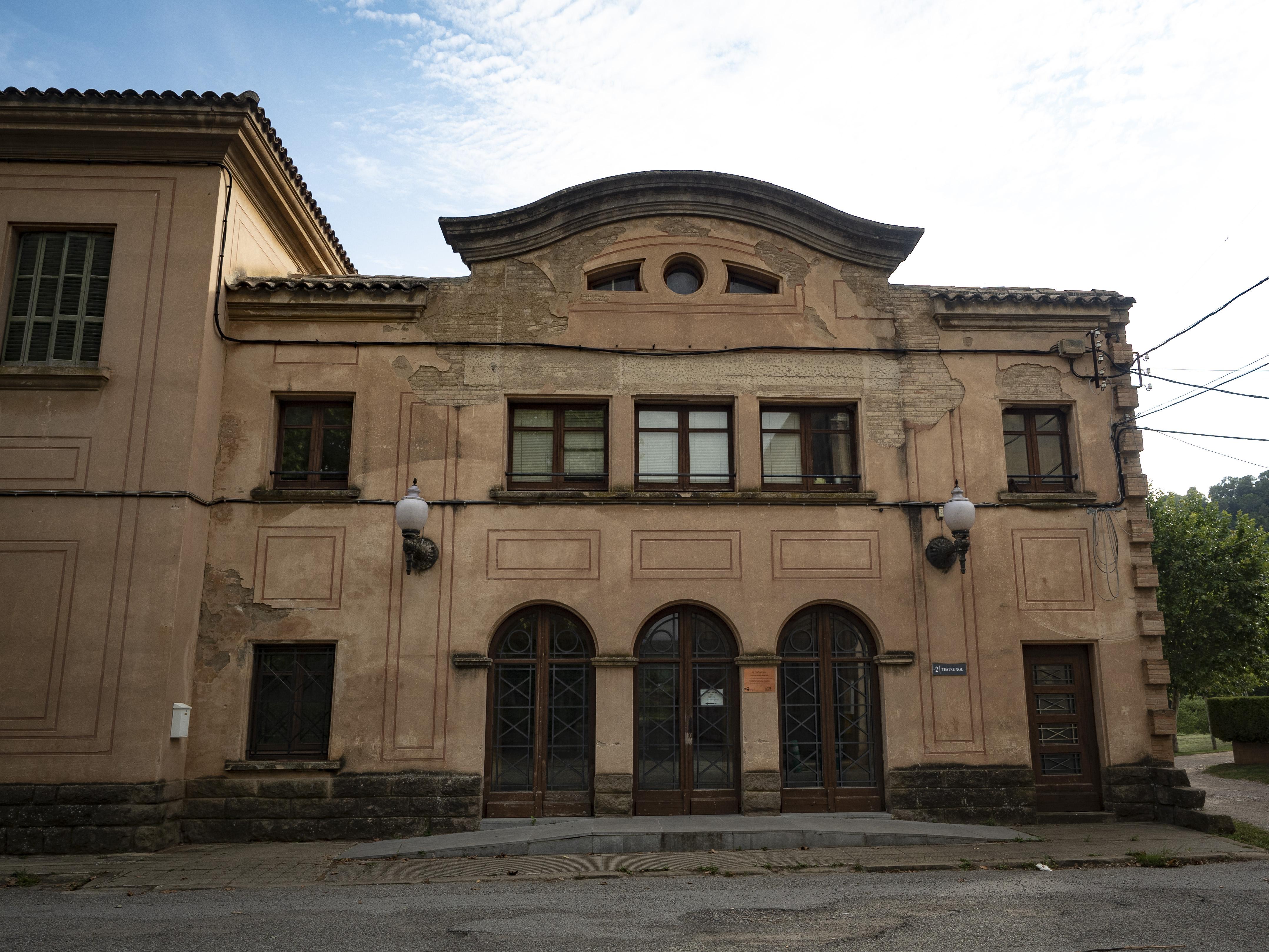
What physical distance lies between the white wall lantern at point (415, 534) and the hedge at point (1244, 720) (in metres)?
16.3

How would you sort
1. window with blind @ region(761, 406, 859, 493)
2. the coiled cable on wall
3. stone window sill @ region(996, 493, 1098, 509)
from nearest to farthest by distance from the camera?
the coiled cable on wall
stone window sill @ region(996, 493, 1098, 509)
window with blind @ region(761, 406, 859, 493)

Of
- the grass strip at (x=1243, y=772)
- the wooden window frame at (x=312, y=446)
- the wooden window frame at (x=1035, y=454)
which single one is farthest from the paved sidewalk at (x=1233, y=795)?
the wooden window frame at (x=312, y=446)

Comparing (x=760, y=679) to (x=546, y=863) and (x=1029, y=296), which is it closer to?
(x=546, y=863)

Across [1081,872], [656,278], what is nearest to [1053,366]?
[656,278]

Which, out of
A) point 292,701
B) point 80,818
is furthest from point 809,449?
point 80,818

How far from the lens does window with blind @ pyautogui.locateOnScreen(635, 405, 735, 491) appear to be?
12492 millimetres

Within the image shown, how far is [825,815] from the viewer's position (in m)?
11.5

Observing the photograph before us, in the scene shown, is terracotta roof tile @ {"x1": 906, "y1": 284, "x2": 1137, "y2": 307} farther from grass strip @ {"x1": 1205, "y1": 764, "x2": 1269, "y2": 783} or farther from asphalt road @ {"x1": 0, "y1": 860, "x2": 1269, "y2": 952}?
grass strip @ {"x1": 1205, "y1": 764, "x2": 1269, "y2": 783}

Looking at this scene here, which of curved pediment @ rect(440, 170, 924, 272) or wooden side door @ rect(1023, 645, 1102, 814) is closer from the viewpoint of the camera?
wooden side door @ rect(1023, 645, 1102, 814)

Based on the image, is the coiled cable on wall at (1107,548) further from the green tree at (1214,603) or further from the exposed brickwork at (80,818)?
the exposed brickwork at (80,818)

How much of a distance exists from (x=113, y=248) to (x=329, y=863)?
26.3 feet

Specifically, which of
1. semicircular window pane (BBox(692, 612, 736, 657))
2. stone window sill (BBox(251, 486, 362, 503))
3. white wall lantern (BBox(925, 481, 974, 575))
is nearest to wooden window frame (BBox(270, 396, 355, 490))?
stone window sill (BBox(251, 486, 362, 503))

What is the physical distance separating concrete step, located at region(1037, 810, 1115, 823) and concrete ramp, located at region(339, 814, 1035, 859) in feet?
3.14

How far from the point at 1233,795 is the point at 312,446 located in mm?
15157
